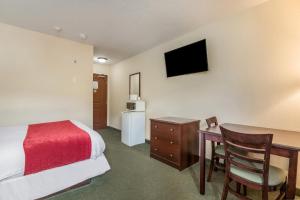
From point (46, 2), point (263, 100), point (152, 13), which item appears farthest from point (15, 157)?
point (263, 100)

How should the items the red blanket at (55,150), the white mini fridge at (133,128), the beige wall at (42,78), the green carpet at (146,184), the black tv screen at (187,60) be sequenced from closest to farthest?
the red blanket at (55,150) < the green carpet at (146,184) < the black tv screen at (187,60) < the beige wall at (42,78) < the white mini fridge at (133,128)

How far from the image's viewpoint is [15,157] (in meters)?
1.51

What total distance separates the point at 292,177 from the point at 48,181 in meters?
2.44

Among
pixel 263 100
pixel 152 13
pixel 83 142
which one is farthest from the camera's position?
pixel 152 13

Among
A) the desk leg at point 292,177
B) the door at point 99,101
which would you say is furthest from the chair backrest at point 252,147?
the door at point 99,101

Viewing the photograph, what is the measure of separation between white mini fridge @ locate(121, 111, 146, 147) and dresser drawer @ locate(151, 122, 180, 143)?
3.05 feet

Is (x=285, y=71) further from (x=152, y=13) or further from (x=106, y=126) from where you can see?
(x=106, y=126)

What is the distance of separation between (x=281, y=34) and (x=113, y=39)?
9.82 ft

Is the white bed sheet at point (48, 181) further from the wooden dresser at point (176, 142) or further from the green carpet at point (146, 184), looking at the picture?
the wooden dresser at point (176, 142)

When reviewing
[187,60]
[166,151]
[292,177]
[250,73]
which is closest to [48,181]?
[166,151]

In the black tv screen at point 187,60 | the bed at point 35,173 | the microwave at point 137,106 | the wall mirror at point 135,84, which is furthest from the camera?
the wall mirror at point 135,84

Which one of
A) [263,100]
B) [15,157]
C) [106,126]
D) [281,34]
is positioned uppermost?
[281,34]

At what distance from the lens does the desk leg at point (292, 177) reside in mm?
1317

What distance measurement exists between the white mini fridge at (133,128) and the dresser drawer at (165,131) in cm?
93
